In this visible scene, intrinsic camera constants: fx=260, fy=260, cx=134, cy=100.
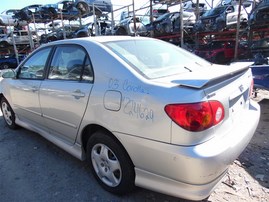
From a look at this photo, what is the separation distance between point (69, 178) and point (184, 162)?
5.35 feet

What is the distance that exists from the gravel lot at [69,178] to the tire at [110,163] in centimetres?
12

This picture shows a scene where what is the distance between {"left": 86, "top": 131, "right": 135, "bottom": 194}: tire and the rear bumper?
13 cm

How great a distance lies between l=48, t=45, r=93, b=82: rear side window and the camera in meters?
2.73

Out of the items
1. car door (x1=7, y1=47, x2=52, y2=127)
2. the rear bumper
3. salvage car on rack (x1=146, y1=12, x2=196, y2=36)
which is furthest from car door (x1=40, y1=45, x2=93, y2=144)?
salvage car on rack (x1=146, y1=12, x2=196, y2=36)

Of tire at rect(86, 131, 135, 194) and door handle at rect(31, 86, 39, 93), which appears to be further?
door handle at rect(31, 86, 39, 93)

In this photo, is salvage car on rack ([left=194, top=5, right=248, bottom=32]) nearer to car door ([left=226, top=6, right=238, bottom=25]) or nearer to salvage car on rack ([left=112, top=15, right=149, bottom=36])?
car door ([left=226, top=6, right=238, bottom=25])

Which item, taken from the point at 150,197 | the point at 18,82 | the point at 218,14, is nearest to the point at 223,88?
the point at 150,197

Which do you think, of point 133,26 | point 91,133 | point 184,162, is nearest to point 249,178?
point 184,162

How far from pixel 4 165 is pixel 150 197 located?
80.3 inches

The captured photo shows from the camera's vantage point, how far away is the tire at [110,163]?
2.38m

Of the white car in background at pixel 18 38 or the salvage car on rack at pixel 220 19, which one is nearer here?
the salvage car on rack at pixel 220 19

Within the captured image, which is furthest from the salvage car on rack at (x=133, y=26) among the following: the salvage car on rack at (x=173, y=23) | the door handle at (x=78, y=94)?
the door handle at (x=78, y=94)

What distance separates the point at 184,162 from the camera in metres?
1.91

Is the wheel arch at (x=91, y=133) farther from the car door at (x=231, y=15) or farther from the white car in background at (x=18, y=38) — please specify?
the white car in background at (x=18, y=38)
